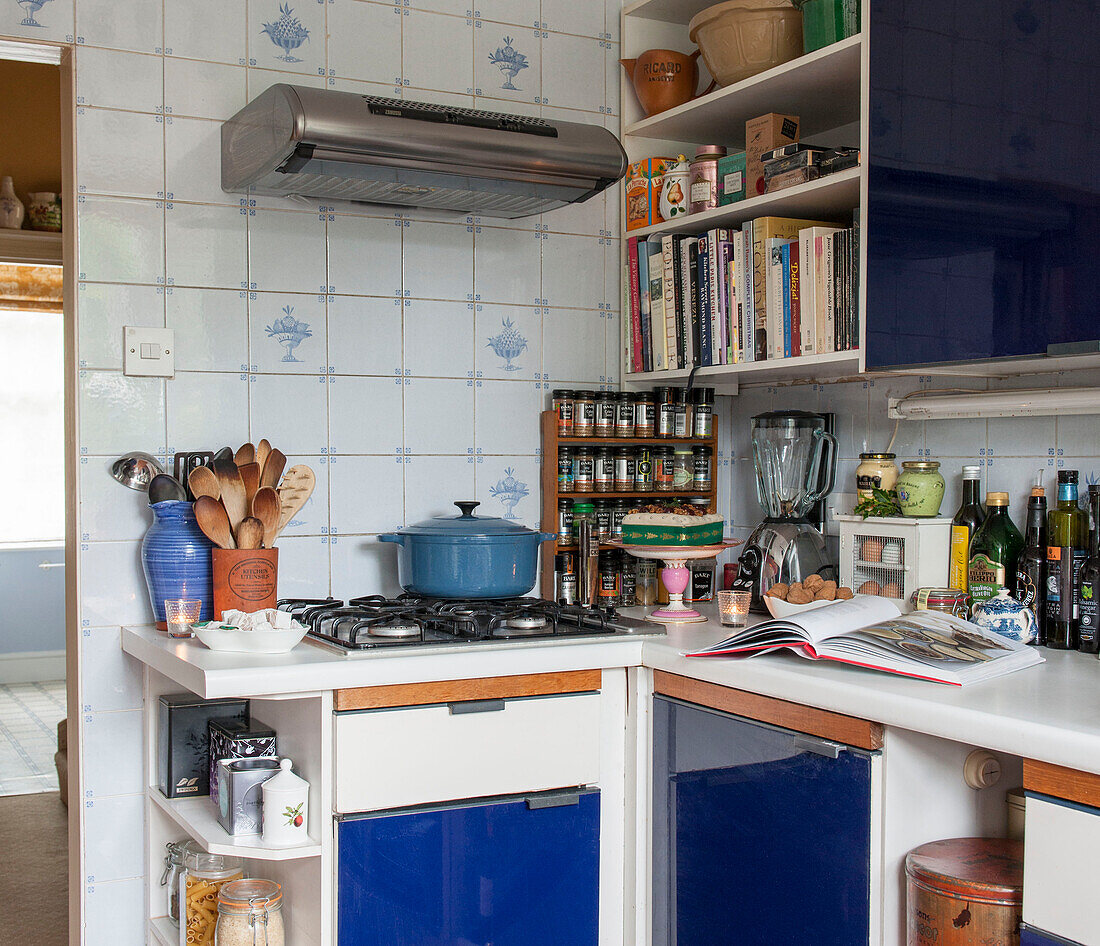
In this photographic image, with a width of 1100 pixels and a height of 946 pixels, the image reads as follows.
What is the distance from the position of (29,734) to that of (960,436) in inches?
180

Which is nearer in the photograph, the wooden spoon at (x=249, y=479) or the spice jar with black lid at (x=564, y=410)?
the wooden spoon at (x=249, y=479)

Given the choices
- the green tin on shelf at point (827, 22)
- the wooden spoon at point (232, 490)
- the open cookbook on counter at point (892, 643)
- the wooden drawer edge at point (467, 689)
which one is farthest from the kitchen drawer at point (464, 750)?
the green tin on shelf at point (827, 22)

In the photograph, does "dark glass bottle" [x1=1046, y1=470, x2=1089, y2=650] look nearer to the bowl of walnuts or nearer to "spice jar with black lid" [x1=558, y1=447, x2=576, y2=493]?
the bowl of walnuts

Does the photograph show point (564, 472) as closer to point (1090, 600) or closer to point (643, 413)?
point (643, 413)

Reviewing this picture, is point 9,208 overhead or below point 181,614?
overhead

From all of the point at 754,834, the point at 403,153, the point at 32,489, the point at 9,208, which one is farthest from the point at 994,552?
the point at 32,489

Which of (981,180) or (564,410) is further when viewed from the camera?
(564,410)

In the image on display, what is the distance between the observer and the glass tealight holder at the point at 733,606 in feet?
6.94

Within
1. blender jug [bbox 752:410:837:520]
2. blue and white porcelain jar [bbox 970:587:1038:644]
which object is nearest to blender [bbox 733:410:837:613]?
blender jug [bbox 752:410:837:520]

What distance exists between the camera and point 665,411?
8.56 ft

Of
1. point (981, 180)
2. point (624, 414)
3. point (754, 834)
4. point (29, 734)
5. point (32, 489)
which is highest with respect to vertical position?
point (981, 180)

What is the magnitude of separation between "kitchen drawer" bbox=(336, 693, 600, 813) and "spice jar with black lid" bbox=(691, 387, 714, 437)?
34.8 inches

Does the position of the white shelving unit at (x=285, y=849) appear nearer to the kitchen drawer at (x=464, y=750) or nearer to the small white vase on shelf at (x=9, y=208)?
the kitchen drawer at (x=464, y=750)

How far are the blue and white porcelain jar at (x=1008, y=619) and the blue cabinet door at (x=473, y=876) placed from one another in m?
0.73
